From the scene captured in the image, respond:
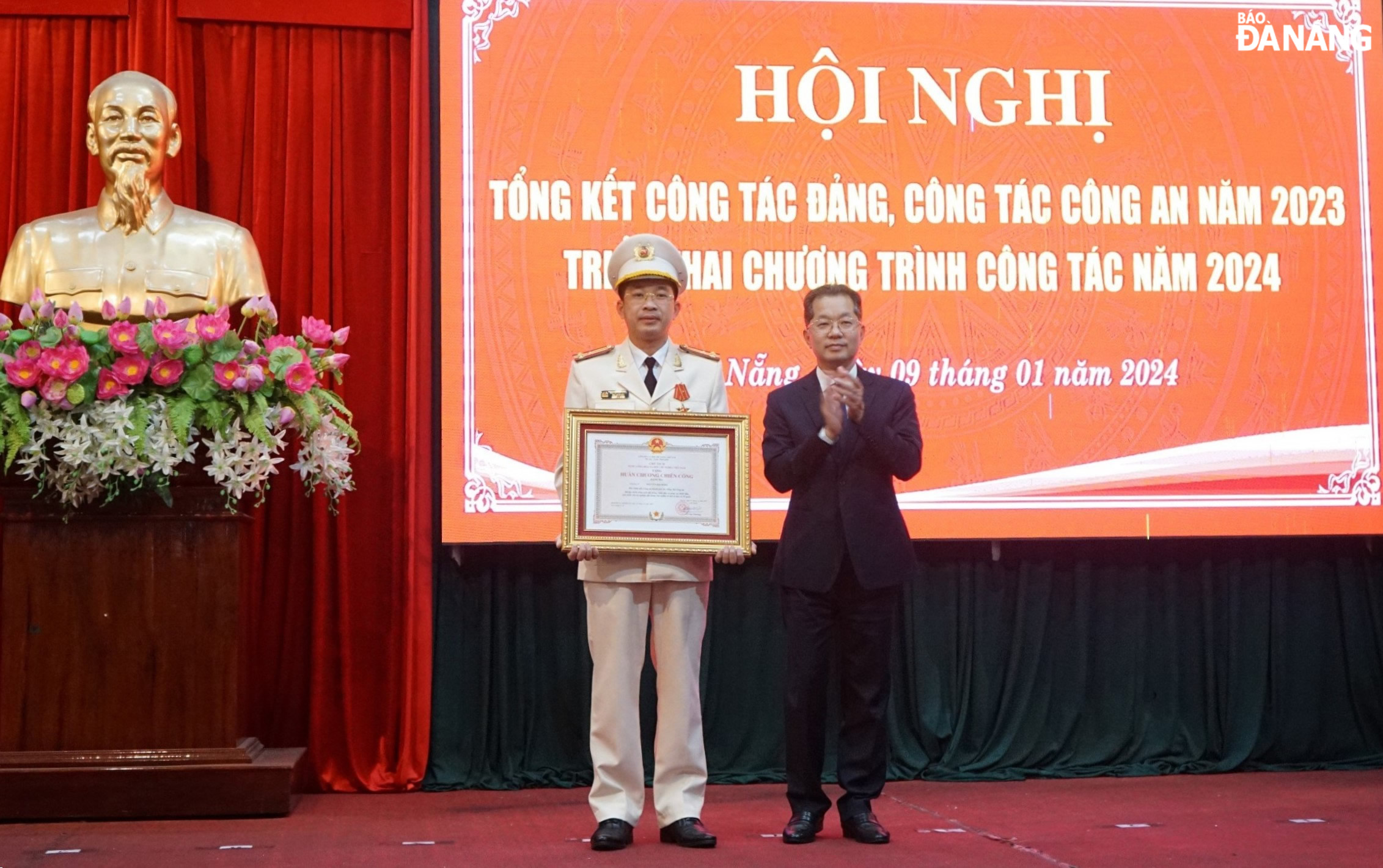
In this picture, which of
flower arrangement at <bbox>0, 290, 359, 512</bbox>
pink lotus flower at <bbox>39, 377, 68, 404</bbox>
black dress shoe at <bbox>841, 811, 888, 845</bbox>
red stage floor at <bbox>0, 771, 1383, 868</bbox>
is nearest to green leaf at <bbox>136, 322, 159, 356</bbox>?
flower arrangement at <bbox>0, 290, 359, 512</bbox>

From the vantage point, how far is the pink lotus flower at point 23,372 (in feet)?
12.3

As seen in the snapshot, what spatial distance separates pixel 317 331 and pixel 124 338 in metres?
0.50

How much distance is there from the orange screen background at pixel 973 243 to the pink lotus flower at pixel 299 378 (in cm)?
79

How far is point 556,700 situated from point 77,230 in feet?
6.79

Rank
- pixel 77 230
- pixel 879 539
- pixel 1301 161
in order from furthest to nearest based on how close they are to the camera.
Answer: pixel 1301 161
pixel 77 230
pixel 879 539

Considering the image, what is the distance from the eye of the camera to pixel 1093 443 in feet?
15.9

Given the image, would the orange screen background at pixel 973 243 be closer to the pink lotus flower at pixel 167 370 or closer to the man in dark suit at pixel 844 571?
the pink lotus flower at pixel 167 370

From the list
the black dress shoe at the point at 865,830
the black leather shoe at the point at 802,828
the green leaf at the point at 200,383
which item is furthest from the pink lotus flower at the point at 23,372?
the black dress shoe at the point at 865,830

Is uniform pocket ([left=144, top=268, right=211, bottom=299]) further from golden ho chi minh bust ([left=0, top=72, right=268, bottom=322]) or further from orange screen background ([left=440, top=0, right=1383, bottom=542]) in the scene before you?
orange screen background ([left=440, top=0, right=1383, bottom=542])

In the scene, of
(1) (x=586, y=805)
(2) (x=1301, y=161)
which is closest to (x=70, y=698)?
(1) (x=586, y=805)

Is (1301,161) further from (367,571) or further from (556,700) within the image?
(367,571)

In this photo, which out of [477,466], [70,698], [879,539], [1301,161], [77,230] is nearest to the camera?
[879,539]

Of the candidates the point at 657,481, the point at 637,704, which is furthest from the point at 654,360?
the point at 637,704

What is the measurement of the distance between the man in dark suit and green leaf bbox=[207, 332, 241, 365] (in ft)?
4.85
